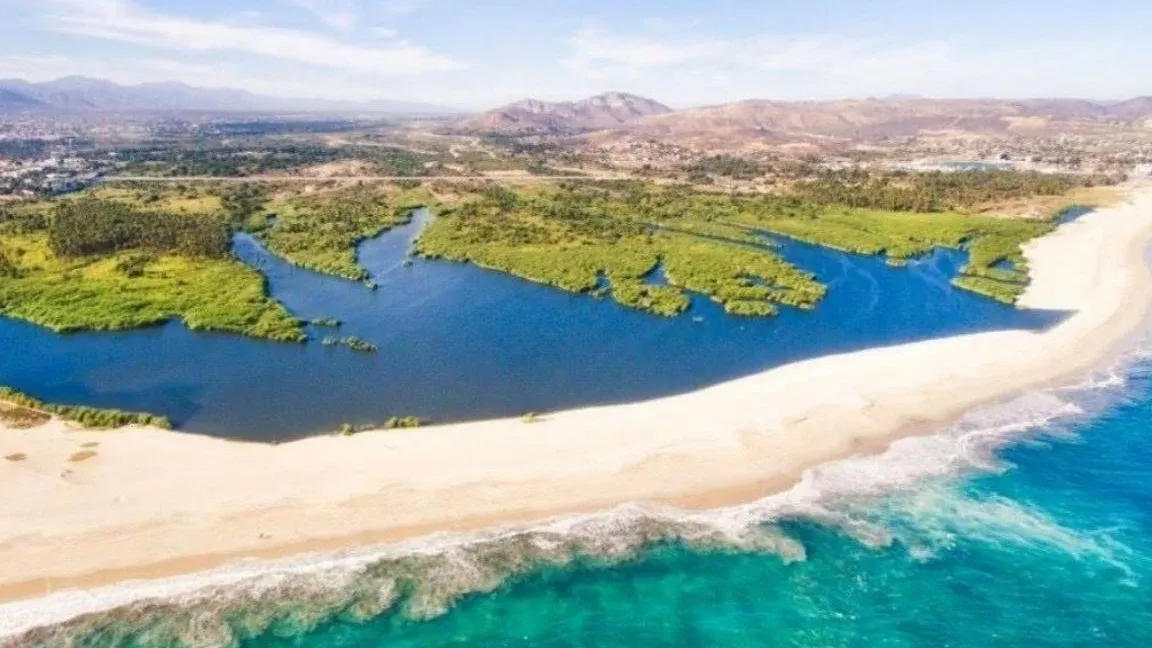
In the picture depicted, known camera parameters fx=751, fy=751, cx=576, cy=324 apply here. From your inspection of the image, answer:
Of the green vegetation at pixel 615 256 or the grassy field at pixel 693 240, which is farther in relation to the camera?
the grassy field at pixel 693 240

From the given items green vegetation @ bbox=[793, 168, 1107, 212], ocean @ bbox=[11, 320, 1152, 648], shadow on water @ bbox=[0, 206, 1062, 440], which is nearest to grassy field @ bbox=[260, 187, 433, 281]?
shadow on water @ bbox=[0, 206, 1062, 440]

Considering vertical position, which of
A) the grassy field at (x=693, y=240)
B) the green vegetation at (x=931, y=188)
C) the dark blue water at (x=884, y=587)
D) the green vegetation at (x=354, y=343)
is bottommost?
the dark blue water at (x=884, y=587)

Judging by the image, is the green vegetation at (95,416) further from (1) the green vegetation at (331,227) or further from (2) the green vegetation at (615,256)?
(2) the green vegetation at (615,256)

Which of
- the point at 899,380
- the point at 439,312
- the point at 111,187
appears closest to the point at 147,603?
the point at 439,312

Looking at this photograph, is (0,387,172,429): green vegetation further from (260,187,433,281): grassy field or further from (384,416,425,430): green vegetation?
(260,187,433,281): grassy field

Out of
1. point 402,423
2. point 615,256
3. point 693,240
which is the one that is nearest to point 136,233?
point 615,256

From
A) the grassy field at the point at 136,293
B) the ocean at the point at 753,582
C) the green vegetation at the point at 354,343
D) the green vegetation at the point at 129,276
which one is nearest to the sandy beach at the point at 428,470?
the ocean at the point at 753,582

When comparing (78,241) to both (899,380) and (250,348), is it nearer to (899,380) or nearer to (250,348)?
(250,348)

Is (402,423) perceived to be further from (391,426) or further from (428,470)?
(428,470)
